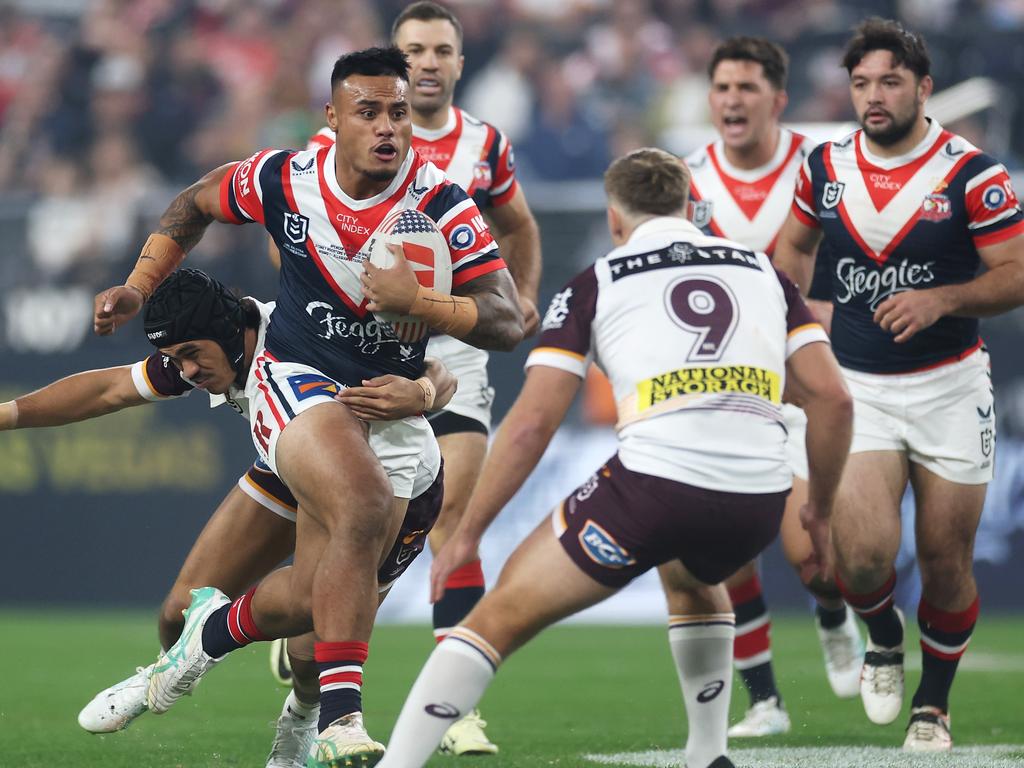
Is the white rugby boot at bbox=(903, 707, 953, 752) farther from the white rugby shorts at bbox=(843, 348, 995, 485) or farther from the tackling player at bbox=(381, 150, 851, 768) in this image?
the tackling player at bbox=(381, 150, 851, 768)

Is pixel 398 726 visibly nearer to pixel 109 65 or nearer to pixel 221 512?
pixel 221 512

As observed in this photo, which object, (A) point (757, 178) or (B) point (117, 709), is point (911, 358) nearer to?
(A) point (757, 178)

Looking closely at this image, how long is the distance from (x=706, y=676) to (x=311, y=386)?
173 centimetres

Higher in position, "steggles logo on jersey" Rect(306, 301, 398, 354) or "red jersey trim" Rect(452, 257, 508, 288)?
"red jersey trim" Rect(452, 257, 508, 288)

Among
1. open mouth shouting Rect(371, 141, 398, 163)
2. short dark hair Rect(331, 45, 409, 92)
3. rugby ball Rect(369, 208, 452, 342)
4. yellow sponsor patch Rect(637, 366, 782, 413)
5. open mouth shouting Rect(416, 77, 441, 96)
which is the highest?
short dark hair Rect(331, 45, 409, 92)

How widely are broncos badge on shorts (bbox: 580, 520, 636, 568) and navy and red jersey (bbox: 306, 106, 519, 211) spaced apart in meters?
3.13

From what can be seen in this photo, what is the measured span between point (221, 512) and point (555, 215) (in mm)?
6945

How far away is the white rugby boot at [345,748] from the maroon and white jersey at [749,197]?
389cm

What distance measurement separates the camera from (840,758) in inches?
252

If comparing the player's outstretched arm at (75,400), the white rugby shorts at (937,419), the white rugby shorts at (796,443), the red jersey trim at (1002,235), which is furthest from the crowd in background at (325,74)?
the player's outstretched arm at (75,400)

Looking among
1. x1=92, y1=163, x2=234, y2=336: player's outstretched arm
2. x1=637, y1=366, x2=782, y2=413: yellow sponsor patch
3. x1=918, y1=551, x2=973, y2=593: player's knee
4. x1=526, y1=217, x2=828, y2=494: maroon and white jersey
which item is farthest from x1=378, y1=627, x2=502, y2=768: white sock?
x1=918, y1=551, x2=973, y2=593: player's knee

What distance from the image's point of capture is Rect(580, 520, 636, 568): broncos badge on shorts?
481 centimetres

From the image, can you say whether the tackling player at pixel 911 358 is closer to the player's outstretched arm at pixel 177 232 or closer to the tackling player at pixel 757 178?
the tackling player at pixel 757 178

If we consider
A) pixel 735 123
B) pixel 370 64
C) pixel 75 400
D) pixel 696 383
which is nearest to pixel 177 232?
pixel 75 400
